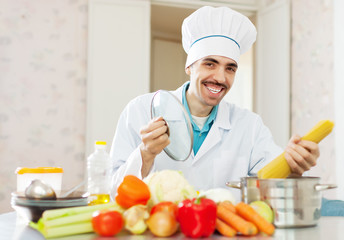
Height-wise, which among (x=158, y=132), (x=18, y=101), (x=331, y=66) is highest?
(x=331, y=66)

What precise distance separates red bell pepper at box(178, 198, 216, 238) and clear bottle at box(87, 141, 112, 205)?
48cm

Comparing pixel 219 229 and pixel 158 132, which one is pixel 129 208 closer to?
pixel 219 229

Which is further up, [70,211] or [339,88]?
[339,88]

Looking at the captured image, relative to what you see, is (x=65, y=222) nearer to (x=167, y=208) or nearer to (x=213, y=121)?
(x=167, y=208)

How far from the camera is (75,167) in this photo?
383 centimetres

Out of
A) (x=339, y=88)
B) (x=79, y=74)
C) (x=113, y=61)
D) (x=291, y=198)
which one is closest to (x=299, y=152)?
(x=291, y=198)

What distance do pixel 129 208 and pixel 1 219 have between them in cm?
49

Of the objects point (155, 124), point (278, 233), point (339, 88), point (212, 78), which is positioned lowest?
point (278, 233)

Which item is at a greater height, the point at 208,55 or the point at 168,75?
the point at 168,75

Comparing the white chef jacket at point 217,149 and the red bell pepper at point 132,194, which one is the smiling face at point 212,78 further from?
the red bell pepper at point 132,194

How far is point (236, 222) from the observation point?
90 cm

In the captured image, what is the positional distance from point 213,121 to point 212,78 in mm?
210

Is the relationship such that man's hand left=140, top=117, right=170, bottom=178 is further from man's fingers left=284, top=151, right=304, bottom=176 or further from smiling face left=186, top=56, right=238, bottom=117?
smiling face left=186, top=56, right=238, bottom=117

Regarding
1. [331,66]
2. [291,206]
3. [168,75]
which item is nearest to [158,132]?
[291,206]
